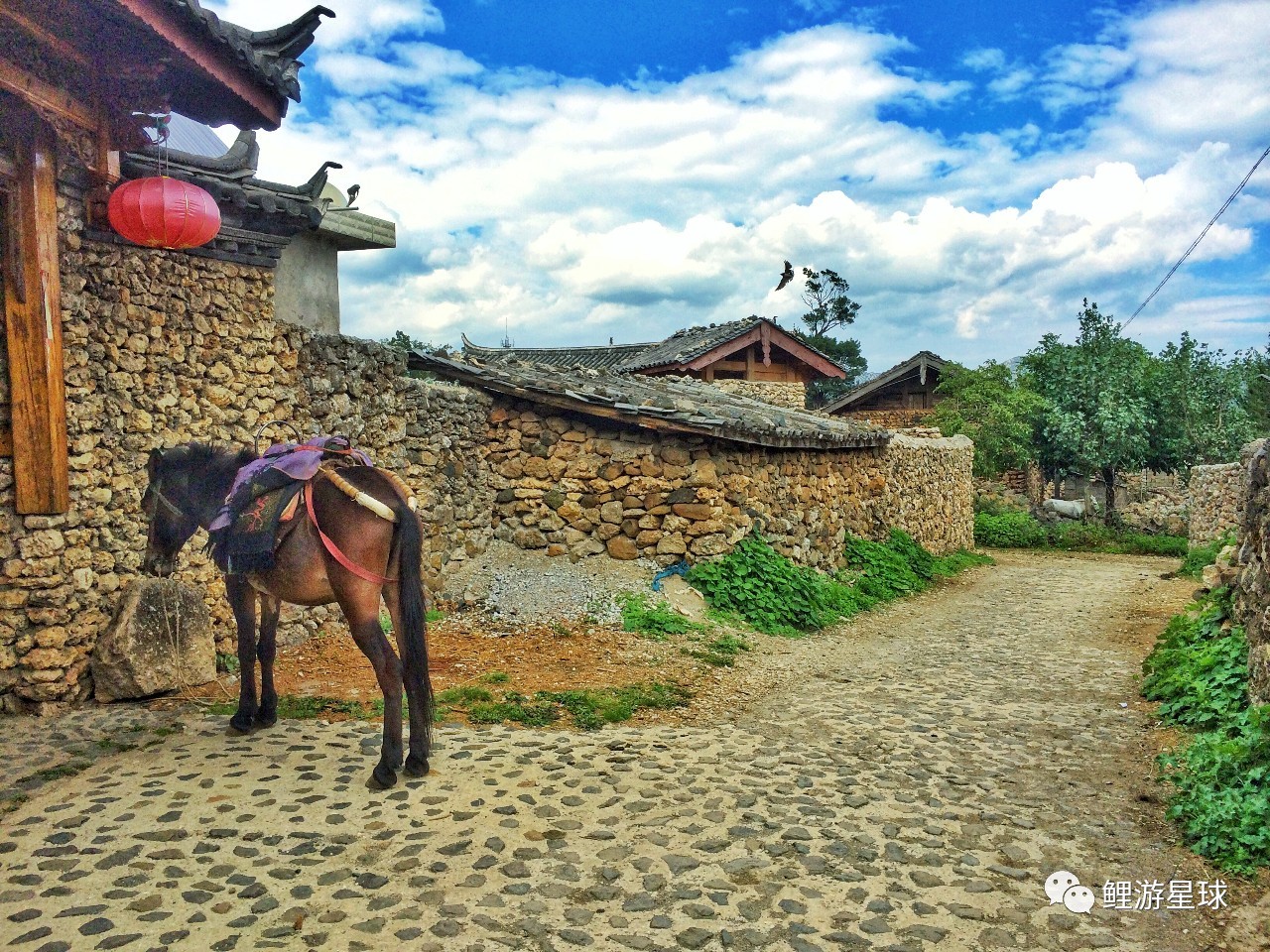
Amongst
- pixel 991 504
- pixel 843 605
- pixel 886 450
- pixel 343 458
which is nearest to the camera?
pixel 343 458

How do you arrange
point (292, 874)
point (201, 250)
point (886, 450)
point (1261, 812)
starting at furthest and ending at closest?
point (886, 450) < point (201, 250) < point (1261, 812) < point (292, 874)

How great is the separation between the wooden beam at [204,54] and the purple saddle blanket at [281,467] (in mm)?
2547

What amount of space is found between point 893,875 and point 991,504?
2204 cm

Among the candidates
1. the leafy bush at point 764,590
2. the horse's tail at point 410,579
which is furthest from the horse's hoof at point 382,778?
the leafy bush at point 764,590

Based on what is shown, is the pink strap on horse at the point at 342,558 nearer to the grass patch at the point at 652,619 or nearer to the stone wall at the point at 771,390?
the grass patch at the point at 652,619

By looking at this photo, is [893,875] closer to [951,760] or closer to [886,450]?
[951,760]

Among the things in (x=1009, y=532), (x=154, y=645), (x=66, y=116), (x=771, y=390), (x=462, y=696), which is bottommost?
(x=1009, y=532)

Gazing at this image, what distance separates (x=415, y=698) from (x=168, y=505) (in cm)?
198

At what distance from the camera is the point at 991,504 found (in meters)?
24.3

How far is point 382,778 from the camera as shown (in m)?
4.87

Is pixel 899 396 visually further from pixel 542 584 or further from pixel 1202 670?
pixel 1202 670

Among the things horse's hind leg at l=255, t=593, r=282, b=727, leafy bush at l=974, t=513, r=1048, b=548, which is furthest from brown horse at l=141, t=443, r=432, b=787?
leafy bush at l=974, t=513, r=1048, b=548

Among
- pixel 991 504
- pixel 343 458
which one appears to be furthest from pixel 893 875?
pixel 991 504

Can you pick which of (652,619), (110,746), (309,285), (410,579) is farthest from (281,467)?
(309,285)
